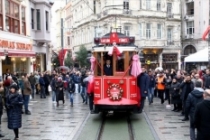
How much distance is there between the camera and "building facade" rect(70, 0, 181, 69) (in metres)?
41.4

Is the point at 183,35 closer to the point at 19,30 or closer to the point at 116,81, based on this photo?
the point at 19,30

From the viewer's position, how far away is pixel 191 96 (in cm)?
936

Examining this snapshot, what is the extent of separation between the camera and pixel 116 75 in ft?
43.2

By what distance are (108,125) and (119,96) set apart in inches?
45.7

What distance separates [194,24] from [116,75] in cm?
3564

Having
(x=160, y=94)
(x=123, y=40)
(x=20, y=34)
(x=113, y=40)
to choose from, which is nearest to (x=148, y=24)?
(x=20, y=34)

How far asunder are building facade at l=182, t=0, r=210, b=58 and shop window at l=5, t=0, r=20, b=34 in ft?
89.1

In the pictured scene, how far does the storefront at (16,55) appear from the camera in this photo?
2131 centimetres

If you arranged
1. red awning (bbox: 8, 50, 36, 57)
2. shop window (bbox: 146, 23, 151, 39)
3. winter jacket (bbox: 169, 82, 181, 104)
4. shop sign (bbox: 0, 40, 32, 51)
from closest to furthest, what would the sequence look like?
winter jacket (bbox: 169, 82, 181, 104) < shop sign (bbox: 0, 40, 32, 51) < red awning (bbox: 8, 50, 36, 57) < shop window (bbox: 146, 23, 151, 39)

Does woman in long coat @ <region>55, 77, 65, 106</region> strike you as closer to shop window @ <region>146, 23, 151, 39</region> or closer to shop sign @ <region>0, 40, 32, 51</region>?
shop sign @ <region>0, 40, 32, 51</region>

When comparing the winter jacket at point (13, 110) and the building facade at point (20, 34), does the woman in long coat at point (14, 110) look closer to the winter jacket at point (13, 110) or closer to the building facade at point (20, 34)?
the winter jacket at point (13, 110)

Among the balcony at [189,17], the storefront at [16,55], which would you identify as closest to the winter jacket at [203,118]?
the storefront at [16,55]

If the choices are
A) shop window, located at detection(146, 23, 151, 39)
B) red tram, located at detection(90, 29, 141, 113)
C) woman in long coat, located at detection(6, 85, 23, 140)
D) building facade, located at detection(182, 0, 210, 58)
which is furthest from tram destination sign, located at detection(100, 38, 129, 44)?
building facade, located at detection(182, 0, 210, 58)

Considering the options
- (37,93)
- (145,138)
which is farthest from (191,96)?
(37,93)
